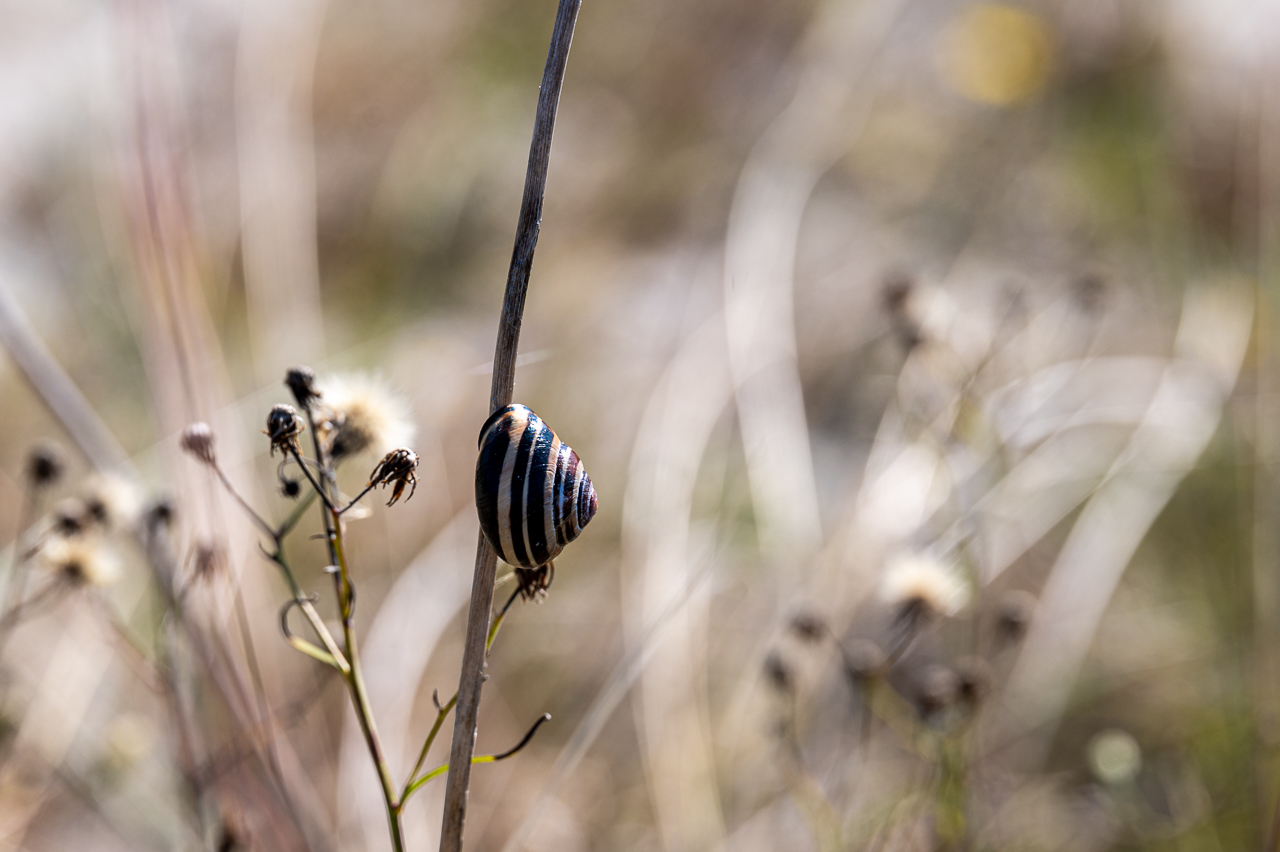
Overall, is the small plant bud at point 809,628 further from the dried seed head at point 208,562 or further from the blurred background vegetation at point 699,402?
the dried seed head at point 208,562

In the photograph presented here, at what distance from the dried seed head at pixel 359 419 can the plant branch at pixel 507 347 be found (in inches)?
5.0

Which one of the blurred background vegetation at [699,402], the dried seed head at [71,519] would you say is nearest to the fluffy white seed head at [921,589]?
the blurred background vegetation at [699,402]

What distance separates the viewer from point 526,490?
32 centimetres

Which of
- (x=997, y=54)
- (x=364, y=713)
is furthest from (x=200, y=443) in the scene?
(x=997, y=54)

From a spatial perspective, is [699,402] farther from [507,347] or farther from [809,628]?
[507,347]

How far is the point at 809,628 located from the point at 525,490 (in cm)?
53

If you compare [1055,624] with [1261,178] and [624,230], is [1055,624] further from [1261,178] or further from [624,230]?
[624,230]

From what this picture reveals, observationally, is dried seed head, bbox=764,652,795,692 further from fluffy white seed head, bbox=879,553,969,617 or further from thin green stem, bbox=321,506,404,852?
thin green stem, bbox=321,506,404,852

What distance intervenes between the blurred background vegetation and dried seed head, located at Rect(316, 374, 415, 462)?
3.2 inches

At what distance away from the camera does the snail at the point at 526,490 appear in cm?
31

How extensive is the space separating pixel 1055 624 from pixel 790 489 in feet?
1.46

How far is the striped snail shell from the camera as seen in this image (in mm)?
310

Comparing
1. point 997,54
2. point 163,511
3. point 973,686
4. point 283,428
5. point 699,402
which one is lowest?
point 973,686

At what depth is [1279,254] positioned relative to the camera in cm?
164
